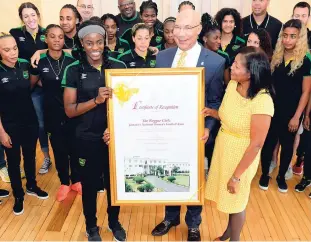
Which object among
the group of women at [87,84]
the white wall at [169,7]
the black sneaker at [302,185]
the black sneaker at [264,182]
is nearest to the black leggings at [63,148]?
the group of women at [87,84]

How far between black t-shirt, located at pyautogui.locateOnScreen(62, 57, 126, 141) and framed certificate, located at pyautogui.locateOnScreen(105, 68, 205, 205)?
0.60 ft

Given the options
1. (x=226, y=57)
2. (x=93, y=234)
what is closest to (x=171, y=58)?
(x=226, y=57)

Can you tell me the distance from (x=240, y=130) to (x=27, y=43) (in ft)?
8.41

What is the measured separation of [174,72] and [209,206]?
64.9 inches

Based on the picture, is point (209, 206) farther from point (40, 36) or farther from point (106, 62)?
point (40, 36)

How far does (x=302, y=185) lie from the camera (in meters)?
3.64

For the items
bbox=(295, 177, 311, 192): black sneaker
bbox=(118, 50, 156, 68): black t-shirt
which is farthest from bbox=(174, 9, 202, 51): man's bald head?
bbox=(295, 177, 311, 192): black sneaker

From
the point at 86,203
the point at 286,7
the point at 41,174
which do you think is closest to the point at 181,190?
the point at 86,203

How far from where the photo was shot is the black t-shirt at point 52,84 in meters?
3.22

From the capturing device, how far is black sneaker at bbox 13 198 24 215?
3.24 meters

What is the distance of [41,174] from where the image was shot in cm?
404

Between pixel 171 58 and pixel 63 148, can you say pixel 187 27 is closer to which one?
pixel 171 58

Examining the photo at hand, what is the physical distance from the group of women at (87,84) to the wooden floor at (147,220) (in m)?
0.12

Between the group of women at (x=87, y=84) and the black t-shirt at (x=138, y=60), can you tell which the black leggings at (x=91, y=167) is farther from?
the black t-shirt at (x=138, y=60)
